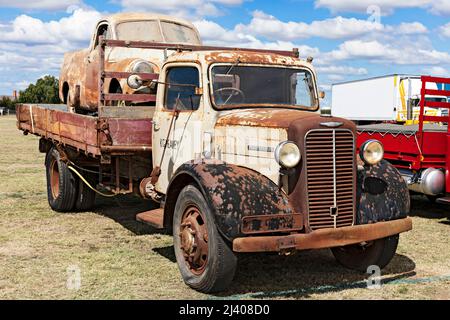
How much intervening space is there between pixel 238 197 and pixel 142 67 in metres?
3.55

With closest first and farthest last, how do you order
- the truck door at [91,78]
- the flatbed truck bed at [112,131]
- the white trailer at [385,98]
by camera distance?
the flatbed truck bed at [112,131] → the truck door at [91,78] → the white trailer at [385,98]

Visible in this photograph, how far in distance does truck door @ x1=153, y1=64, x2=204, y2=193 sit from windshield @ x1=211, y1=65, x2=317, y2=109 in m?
0.23

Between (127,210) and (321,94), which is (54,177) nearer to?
(127,210)

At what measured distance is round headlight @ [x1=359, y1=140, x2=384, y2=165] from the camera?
18.3ft

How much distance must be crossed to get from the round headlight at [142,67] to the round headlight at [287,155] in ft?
11.2

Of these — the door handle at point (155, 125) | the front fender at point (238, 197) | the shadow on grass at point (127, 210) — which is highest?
the door handle at point (155, 125)

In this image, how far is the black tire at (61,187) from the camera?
898 cm

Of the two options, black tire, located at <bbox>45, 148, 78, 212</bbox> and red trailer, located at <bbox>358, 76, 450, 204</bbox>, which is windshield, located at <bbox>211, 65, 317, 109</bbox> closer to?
red trailer, located at <bbox>358, 76, 450, 204</bbox>

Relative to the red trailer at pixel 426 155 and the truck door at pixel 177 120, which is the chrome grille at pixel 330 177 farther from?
the red trailer at pixel 426 155

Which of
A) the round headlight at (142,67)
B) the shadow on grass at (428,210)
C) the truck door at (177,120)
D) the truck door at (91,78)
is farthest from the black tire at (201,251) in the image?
the shadow on grass at (428,210)

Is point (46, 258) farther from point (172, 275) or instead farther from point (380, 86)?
point (380, 86)

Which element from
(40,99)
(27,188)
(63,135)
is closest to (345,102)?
(27,188)

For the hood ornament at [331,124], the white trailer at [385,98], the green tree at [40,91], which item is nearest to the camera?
the hood ornament at [331,124]

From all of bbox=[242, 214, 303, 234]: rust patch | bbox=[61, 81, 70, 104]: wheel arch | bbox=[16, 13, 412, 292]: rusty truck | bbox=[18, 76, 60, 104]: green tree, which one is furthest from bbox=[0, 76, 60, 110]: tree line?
bbox=[242, 214, 303, 234]: rust patch
